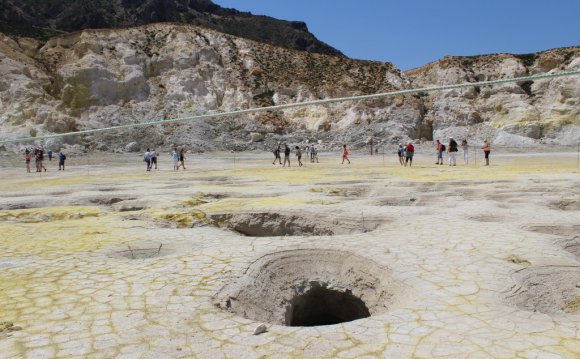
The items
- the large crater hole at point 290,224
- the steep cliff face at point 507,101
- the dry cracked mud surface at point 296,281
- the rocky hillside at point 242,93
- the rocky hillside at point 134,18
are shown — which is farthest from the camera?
the rocky hillside at point 134,18

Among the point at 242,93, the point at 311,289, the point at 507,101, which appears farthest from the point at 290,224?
the point at 507,101

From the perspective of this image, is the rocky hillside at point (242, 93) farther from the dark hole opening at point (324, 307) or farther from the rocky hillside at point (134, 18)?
the dark hole opening at point (324, 307)

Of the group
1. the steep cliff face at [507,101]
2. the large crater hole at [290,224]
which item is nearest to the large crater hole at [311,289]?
the large crater hole at [290,224]

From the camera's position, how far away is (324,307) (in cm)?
635

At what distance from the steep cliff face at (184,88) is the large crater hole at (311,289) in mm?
44857

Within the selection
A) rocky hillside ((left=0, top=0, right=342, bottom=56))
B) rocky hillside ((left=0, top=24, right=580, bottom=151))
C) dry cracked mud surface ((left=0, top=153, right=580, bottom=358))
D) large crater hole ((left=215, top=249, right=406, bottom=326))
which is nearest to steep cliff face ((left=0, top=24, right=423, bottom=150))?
rocky hillside ((left=0, top=24, right=580, bottom=151))

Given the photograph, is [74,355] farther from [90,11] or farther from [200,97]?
[90,11]

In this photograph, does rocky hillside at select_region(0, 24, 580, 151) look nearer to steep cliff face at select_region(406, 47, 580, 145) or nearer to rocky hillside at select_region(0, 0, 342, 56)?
steep cliff face at select_region(406, 47, 580, 145)

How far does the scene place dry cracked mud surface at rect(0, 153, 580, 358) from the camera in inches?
140

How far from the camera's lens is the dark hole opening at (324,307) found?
5918 millimetres

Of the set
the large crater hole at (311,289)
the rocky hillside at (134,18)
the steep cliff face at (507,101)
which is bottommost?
the large crater hole at (311,289)

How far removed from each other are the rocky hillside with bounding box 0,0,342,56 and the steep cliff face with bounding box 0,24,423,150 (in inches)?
449

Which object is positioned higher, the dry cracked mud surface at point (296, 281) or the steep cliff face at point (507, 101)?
the steep cliff face at point (507, 101)

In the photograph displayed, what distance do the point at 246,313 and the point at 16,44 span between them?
6116 centimetres
